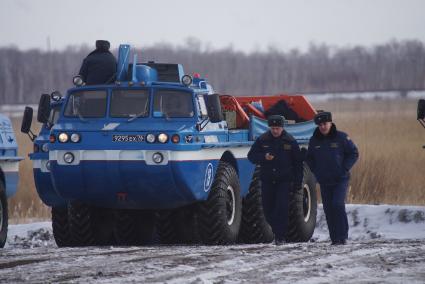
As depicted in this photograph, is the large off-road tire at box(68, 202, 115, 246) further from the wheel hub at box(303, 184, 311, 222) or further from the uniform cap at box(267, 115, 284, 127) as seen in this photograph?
the wheel hub at box(303, 184, 311, 222)

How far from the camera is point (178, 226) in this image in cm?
1717

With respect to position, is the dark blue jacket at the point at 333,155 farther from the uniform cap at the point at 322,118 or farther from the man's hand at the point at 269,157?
the man's hand at the point at 269,157

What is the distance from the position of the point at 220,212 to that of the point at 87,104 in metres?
2.18

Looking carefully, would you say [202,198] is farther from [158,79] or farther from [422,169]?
[422,169]

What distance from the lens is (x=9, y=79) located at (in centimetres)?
8875

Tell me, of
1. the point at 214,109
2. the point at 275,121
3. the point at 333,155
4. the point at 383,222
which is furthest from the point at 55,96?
the point at 383,222

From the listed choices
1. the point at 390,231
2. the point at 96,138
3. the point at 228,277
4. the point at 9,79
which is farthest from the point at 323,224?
the point at 9,79

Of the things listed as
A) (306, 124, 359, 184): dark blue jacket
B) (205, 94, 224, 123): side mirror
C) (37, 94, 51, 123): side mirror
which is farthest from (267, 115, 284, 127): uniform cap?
(37, 94, 51, 123): side mirror

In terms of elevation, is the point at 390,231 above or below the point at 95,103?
below

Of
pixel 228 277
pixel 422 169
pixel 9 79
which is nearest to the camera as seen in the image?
pixel 228 277

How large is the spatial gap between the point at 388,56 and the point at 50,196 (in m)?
77.5

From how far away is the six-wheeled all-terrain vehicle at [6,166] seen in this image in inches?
669

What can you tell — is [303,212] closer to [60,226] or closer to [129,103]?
[60,226]

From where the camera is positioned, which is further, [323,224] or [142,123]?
[323,224]
